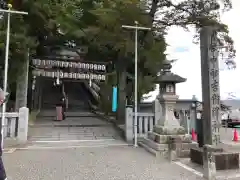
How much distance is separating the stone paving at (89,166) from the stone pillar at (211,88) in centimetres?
113

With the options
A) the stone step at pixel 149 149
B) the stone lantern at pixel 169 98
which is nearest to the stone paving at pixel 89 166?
the stone step at pixel 149 149

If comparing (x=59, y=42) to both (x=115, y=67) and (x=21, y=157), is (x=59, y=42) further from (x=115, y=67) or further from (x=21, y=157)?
(x=21, y=157)

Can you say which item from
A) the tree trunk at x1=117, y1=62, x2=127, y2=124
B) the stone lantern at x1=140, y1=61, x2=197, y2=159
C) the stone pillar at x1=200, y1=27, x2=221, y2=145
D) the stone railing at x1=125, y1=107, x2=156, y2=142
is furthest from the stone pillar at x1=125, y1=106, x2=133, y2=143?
the stone pillar at x1=200, y1=27, x2=221, y2=145

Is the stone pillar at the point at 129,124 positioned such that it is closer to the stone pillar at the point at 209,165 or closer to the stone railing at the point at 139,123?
the stone railing at the point at 139,123

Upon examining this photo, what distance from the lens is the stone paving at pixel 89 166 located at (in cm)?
507

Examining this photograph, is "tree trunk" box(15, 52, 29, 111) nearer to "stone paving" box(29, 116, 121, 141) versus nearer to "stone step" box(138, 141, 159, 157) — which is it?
"stone paving" box(29, 116, 121, 141)

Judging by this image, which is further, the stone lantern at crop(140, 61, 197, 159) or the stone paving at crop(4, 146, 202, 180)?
the stone lantern at crop(140, 61, 197, 159)

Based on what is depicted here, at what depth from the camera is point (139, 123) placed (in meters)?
9.83

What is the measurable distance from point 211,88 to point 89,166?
3.81 m

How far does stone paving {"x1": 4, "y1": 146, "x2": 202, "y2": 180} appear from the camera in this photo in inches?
200

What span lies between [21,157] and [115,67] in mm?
7887

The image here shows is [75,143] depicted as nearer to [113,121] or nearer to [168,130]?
[168,130]

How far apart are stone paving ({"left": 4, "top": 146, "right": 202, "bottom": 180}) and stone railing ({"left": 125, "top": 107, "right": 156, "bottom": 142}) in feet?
5.86

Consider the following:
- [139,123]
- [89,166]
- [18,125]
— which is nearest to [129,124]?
[139,123]
